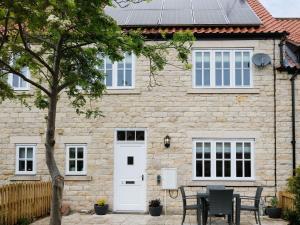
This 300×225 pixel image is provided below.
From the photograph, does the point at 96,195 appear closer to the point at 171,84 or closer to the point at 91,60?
the point at 171,84

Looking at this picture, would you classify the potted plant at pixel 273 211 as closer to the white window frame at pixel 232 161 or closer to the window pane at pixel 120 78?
the white window frame at pixel 232 161

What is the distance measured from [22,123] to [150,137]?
4.47 metres

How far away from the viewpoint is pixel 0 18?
8.41 meters

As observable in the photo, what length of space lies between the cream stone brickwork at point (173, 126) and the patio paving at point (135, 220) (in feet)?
2.94

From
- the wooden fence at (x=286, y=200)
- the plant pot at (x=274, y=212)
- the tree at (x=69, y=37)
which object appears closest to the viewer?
the tree at (x=69, y=37)

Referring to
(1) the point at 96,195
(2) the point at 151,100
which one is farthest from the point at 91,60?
(1) the point at 96,195

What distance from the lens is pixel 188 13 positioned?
17.0m

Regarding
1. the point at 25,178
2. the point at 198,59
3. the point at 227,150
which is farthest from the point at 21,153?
the point at 227,150

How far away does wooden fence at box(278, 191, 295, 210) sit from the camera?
43.7ft

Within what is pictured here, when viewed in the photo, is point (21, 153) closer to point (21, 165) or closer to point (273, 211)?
point (21, 165)

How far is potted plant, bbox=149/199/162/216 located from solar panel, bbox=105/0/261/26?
6.06 metres

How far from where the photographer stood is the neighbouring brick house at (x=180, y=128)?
15.1 metres

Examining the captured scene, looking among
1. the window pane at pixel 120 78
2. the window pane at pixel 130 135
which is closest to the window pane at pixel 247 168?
the window pane at pixel 130 135

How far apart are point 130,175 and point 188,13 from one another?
640 centimetres
